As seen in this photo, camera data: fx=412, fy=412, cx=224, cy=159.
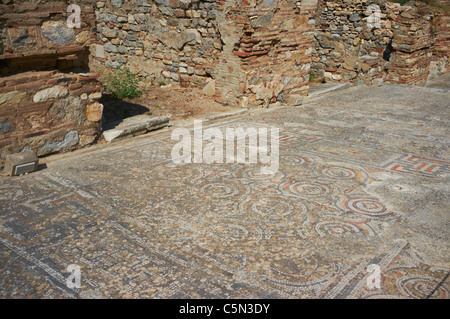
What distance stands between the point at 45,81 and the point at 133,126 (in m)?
1.20

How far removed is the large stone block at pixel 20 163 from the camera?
12.4 ft

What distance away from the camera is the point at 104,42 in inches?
337

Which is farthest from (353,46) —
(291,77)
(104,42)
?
(104,42)

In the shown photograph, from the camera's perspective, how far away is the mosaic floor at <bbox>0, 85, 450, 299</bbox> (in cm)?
238

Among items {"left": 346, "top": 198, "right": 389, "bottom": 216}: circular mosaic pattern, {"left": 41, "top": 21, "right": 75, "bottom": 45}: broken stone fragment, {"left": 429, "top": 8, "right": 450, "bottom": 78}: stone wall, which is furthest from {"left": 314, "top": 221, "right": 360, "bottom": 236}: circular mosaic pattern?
{"left": 429, "top": 8, "right": 450, "bottom": 78}: stone wall

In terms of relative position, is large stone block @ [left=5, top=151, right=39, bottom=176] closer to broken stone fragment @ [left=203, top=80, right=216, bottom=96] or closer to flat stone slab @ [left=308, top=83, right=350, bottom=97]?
broken stone fragment @ [left=203, top=80, right=216, bottom=96]

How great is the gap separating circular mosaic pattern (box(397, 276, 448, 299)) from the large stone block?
10.7 feet

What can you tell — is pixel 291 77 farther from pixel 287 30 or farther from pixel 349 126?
pixel 349 126

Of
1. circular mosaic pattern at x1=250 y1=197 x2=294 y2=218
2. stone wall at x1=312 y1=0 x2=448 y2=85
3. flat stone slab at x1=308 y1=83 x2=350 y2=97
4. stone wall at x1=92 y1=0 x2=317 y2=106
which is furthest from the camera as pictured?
stone wall at x1=312 y1=0 x2=448 y2=85

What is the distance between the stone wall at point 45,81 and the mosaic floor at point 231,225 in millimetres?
353

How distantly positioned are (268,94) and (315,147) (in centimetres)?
236

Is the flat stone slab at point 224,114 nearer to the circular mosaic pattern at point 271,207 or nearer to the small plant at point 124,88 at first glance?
the small plant at point 124,88

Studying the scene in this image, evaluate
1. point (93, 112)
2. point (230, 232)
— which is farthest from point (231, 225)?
point (93, 112)

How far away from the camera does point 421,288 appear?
2.33 metres
